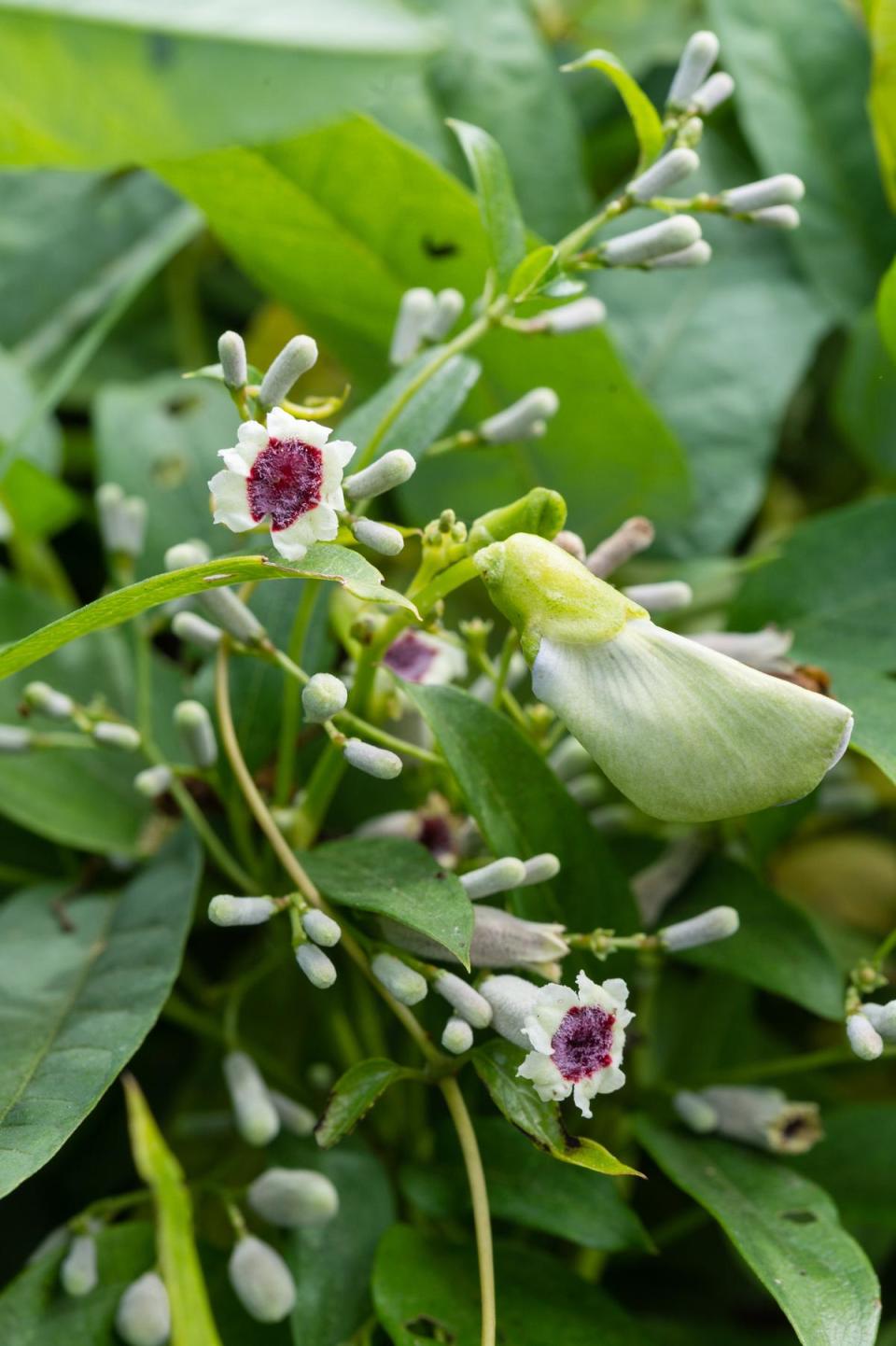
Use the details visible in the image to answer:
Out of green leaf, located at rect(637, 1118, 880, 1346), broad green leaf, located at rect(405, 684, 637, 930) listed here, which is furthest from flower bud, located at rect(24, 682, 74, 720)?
green leaf, located at rect(637, 1118, 880, 1346)

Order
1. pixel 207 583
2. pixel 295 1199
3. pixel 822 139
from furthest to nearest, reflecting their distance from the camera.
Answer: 1. pixel 822 139
2. pixel 295 1199
3. pixel 207 583

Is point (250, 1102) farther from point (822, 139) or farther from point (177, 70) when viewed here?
point (822, 139)

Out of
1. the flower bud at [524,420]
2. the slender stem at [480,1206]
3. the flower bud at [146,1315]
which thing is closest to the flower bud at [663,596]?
the flower bud at [524,420]

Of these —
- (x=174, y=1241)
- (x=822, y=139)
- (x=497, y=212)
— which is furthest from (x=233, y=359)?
(x=822, y=139)

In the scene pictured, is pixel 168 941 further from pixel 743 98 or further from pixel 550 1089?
pixel 743 98

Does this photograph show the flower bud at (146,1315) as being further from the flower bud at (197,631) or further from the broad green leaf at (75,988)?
→ the flower bud at (197,631)

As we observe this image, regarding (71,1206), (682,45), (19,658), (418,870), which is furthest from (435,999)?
(682,45)
